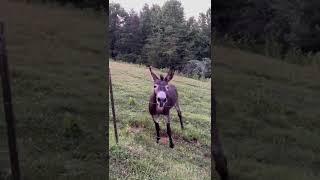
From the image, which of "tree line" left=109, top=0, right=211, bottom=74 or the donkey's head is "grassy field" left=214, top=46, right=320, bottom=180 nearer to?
"tree line" left=109, top=0, right=211, bottom=74

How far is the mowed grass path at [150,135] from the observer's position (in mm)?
5465

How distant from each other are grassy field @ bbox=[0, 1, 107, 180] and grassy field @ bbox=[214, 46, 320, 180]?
51.5 inches

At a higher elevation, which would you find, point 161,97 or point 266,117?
point 161,97

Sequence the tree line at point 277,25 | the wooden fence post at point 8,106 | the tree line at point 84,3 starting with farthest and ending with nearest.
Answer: the tree line at point 277,25
the tree line at point 84,3
the wooden fence post at point 8,106

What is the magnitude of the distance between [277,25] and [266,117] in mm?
1461

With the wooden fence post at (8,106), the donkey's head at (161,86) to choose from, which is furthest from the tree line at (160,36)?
the wooden fence post at (8,106)

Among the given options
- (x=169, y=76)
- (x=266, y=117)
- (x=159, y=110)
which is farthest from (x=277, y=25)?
(x=159, y=110)

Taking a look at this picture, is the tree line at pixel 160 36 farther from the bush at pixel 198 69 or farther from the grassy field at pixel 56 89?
the grassy field at pixel 56 89

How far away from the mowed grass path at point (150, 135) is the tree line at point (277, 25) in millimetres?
1505

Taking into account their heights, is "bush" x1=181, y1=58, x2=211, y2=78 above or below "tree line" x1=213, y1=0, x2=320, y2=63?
below

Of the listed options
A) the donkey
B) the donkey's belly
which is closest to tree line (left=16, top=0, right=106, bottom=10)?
the donkey

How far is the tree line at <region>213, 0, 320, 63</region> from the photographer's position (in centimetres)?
709

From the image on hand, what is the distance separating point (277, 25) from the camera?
8008mm

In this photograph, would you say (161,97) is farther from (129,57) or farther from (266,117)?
(266,117)
